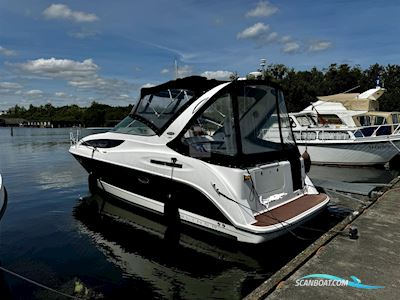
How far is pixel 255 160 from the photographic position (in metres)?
6.68

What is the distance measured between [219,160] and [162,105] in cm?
225

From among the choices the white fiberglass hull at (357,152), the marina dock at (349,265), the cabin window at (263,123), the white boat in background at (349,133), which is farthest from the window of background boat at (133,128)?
the white fiberglass hull at (357,152)

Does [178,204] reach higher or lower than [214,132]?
lower

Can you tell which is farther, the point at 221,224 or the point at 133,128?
the point at 133,128

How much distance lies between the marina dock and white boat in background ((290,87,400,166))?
491 inches

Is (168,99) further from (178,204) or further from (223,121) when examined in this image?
(178,204)

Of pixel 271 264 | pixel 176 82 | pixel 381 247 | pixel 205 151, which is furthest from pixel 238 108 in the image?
pixel 381 247

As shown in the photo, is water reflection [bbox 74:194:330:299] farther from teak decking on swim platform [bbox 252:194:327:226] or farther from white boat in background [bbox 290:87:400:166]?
white boat in background [bbox 290:87:400:166]

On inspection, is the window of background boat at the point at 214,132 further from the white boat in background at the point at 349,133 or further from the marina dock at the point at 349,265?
the white boat in background at the point at 349,133

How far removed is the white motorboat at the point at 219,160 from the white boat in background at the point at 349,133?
37.7 feet

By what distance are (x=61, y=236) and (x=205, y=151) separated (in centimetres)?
371

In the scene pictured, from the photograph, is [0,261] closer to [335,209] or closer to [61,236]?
[61,236]

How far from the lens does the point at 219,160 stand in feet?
21.2

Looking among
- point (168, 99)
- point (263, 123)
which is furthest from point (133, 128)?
point (263, 123)
